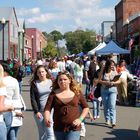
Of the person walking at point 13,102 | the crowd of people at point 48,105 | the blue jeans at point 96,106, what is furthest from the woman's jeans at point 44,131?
the blue jeans at point 96,106

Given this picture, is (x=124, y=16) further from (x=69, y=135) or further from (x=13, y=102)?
(x=69, y=135)

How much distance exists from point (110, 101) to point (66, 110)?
590 cm

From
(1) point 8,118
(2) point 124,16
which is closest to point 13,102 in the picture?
(1) point 8,118

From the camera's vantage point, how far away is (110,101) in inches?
459

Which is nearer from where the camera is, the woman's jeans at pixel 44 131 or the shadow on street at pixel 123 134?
the woman's jeans at pixel 44 131

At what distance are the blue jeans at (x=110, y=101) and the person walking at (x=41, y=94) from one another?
3972 mm

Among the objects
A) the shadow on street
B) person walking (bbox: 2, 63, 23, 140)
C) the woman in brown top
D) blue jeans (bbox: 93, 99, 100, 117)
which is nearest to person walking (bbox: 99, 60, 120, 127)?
the shadow on street

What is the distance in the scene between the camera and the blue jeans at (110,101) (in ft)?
38.2

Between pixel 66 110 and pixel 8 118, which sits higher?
pixel 66 110

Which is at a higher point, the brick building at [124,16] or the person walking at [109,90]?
the brick building at [124,16]

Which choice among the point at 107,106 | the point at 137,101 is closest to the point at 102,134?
the point at 107,106

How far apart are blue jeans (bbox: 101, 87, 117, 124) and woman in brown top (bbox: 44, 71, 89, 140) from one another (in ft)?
18.7

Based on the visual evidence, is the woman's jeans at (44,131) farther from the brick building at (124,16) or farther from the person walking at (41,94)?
the brick building at (124,16)

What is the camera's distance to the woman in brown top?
5.82 metres
